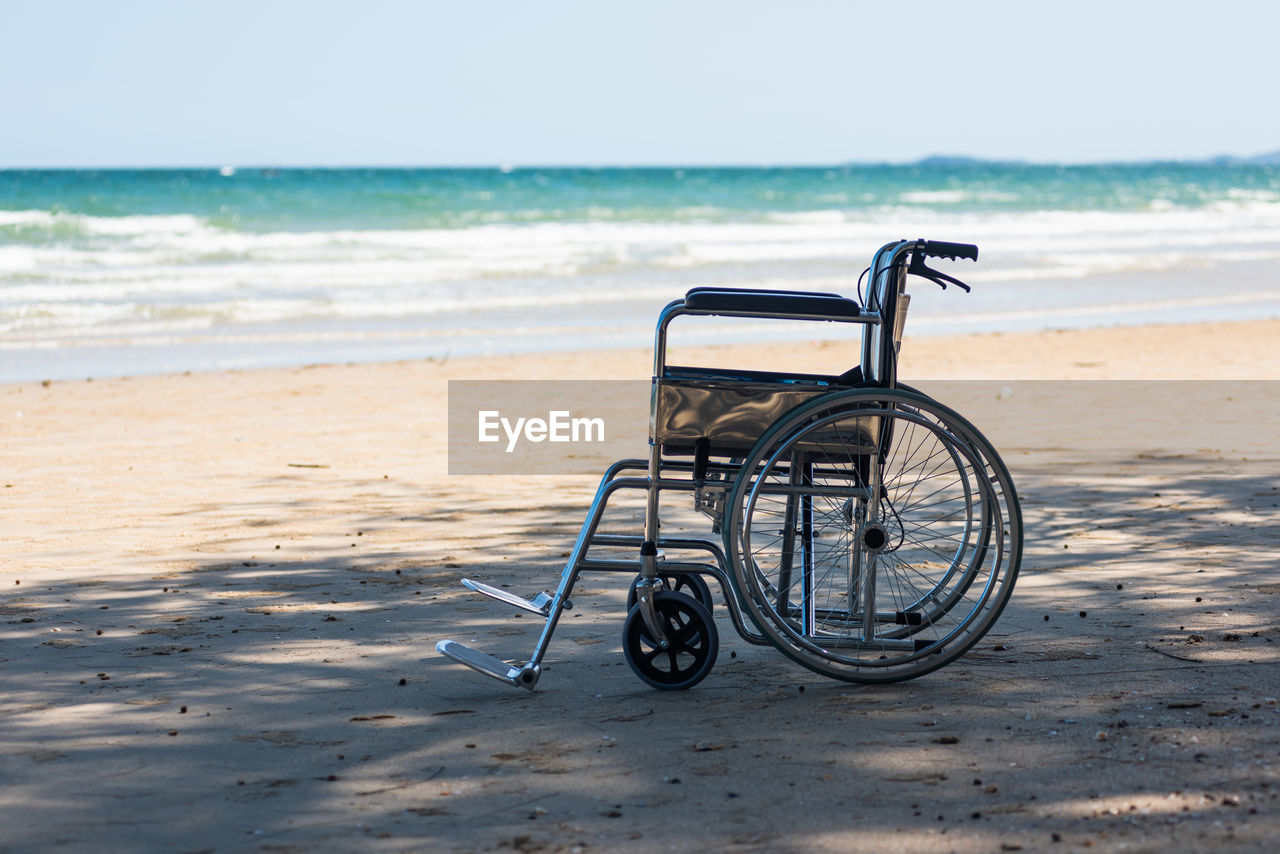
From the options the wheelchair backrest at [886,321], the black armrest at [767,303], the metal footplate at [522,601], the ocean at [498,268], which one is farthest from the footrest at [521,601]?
the ocean at [498,268]

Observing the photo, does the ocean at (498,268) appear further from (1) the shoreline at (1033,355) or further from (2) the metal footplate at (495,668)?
(2) the metal footplate at (495,668)

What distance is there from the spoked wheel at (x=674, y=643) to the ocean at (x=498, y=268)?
8493 mm

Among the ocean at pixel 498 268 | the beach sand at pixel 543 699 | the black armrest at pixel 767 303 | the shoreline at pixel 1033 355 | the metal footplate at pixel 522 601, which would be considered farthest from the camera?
the ocean at pixel 498 268

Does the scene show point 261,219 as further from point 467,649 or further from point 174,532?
point 467,649

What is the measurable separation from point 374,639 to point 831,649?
1.37 m

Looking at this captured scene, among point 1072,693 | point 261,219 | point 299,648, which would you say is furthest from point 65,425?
point 261,219

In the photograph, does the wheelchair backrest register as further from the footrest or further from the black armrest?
the footrest

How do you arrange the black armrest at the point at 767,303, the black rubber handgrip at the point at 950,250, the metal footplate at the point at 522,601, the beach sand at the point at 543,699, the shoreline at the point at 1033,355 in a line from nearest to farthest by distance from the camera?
the beach sand at the point at 543,699 < the black armrest at the point at 767,303 < the black rubber handgrip at the point at 950,250 < the metal footplate at the point at 522,601 < the shoreline at the point at 1033,355

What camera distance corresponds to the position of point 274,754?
306 centimetres

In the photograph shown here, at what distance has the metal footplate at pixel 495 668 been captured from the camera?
341cm

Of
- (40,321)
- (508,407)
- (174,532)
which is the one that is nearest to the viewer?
(174,532)

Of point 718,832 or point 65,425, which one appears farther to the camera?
point 65,425

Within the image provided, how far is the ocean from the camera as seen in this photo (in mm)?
13586

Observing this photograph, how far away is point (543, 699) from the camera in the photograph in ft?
11.3
